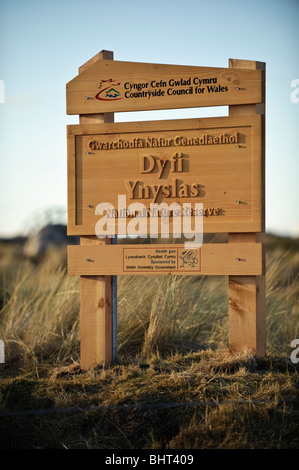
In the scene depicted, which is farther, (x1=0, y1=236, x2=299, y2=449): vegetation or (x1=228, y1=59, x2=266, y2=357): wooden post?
(x1=228, y1=59, x2=266, y2=357): wooden post

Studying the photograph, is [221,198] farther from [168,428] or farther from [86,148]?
[168,428]

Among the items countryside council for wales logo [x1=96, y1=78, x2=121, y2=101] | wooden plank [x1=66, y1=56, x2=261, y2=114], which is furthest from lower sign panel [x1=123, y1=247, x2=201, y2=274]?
countryside council for wales logo [x1=96, y1=78, x2=121, y2=101]

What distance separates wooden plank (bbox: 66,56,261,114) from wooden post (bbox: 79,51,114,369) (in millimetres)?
221

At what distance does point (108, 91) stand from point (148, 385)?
258cm

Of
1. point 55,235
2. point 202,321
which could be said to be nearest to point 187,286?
point 202,321

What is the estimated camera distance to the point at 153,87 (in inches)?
167

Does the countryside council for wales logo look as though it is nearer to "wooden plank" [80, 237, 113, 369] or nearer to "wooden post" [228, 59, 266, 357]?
"wooden post" [228, 59, 266, 357]

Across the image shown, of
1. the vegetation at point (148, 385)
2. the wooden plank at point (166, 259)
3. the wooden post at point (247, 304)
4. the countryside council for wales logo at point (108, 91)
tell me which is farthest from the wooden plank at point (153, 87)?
the vegetation at point (148, 385)

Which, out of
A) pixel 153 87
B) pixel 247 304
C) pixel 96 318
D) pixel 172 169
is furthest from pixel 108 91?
pixel 247 304

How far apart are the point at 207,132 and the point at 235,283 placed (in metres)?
1.34

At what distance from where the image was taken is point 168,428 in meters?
3.25

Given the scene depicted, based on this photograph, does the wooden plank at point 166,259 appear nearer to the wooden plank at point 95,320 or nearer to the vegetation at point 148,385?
the wooden plank at point 95,320

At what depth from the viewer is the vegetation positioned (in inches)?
126

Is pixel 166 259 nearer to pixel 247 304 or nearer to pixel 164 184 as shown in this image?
pixel 164 184
